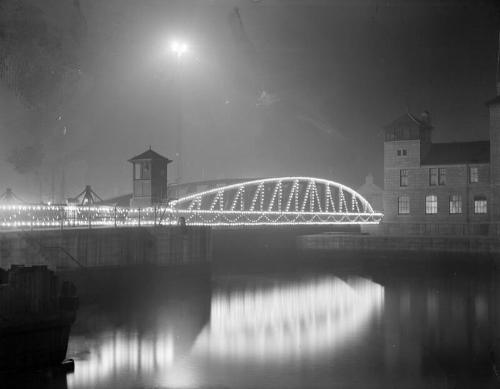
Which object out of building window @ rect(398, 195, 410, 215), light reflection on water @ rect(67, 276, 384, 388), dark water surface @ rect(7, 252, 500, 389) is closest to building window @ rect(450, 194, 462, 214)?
building window @ rect(398, 195, 410, 215)

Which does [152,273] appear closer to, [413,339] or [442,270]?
[413,339]

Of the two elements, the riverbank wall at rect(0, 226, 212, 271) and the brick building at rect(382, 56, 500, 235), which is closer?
the riverbank wall at rect(0, 226, 212, 271)

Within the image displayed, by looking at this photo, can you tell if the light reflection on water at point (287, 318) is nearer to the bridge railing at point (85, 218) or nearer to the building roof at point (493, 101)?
the bridge railing at point (85, 218)

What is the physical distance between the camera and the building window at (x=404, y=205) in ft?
175

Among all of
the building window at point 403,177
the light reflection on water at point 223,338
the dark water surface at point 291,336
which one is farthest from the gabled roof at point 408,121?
the light reflection on water at point 223,338

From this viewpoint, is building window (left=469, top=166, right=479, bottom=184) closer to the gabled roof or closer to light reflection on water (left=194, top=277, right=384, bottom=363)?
the gabled roof

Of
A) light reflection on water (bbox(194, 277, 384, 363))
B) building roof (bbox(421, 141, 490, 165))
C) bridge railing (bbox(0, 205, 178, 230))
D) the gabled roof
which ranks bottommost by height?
light reflection on water (bbox(194, 277, 384, 363))

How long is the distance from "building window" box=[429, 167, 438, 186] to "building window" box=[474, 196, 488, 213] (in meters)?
3.44

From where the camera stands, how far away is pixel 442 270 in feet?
132

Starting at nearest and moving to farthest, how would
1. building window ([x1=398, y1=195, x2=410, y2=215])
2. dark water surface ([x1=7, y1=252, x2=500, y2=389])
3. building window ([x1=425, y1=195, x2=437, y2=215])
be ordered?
dark water surface ([x1=7, y1=252, x2=500, y2=389])
building window ([x1=425, y1=195, x2=437, y2=215])
building window ([x1=398, y1=195, x2=410, y2=215])

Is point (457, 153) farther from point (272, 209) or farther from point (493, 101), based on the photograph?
point (272, 209)

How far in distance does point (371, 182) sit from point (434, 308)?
56435 mm

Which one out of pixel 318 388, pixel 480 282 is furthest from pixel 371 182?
pixel 318 388

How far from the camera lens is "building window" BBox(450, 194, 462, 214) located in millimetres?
51000
